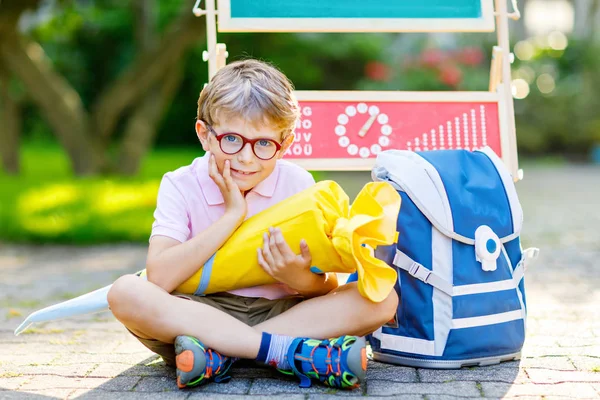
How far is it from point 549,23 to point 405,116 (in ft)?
47.2

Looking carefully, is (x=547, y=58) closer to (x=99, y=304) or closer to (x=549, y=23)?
(x=549, y=23)

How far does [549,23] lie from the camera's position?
16.0 metres

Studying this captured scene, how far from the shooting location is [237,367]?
7.00 feet

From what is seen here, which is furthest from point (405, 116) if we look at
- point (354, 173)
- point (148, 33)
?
point (354, 173)

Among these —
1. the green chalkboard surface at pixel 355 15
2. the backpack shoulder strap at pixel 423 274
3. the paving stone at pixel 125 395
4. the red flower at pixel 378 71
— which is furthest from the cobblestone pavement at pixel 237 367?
the red flower at pixel 378 71

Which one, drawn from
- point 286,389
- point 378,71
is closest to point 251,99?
point 286,389

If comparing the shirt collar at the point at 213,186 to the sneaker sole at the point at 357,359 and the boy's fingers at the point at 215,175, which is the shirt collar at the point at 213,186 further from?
the sneaker sole at the point at 357,359

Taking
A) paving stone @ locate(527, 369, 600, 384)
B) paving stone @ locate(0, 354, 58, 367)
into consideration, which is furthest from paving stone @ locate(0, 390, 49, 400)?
paving stone @ locate(527, 369, 600, 384)

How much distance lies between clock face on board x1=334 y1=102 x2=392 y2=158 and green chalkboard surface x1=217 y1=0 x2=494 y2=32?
283 mm

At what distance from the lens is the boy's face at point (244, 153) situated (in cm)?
201

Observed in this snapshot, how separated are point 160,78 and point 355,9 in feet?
15.8

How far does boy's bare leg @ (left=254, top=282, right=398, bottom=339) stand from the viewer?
6.53ft

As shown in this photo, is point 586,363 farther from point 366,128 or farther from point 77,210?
point 77,210

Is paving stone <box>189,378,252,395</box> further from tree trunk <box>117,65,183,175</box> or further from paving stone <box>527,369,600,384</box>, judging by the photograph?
tree trunk <box>117,65,183,175</box>
